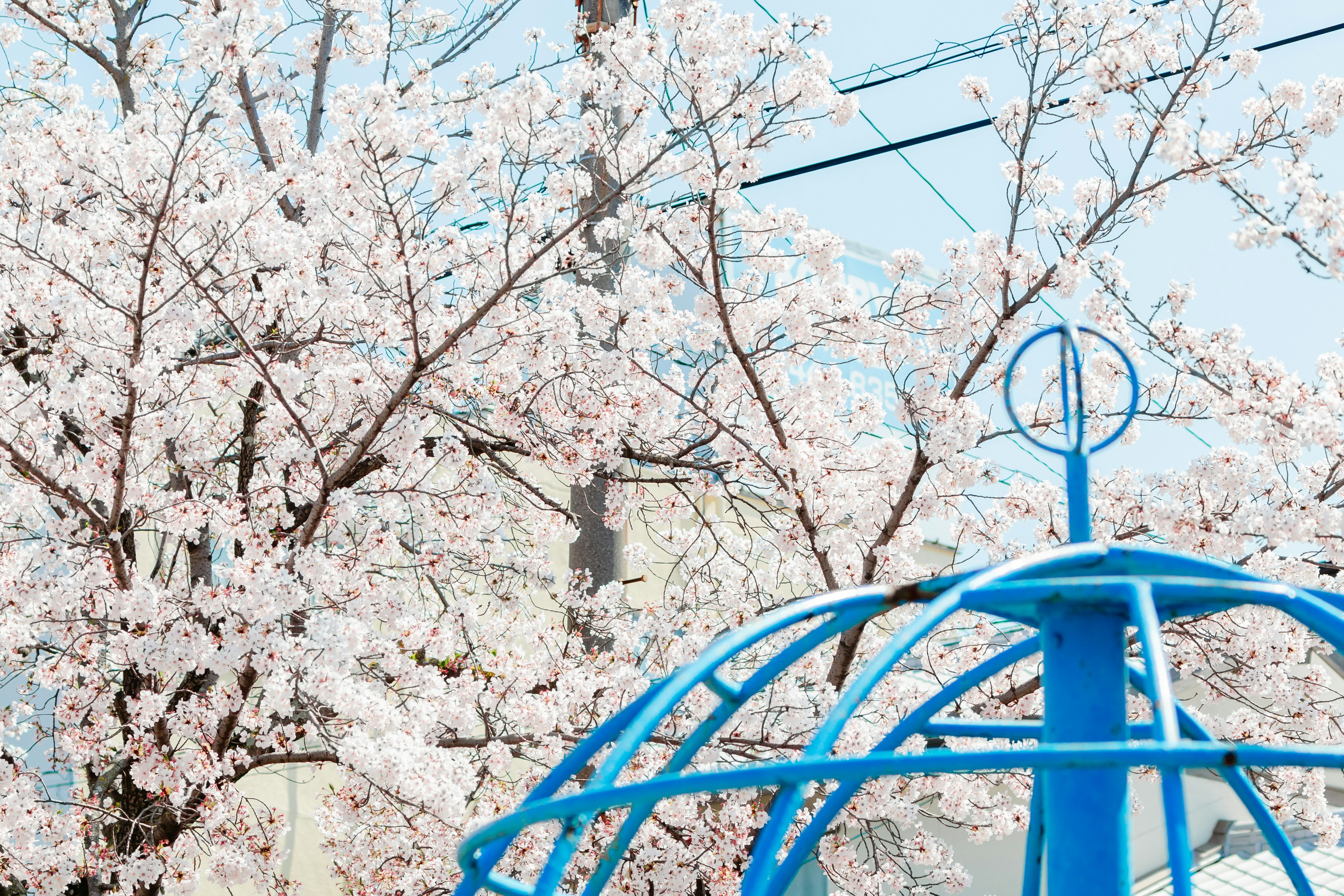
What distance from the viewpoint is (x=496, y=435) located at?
5.60 meters

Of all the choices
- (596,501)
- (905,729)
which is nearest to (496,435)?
(596,501)

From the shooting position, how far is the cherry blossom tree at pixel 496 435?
15.4 feet

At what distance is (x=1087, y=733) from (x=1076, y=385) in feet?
1.65

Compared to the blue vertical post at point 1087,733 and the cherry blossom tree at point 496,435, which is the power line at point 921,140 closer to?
the cherry blossom tree at point 496,435

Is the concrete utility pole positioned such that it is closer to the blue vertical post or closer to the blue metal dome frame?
the blue metal dome frame

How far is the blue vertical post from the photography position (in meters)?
1.55

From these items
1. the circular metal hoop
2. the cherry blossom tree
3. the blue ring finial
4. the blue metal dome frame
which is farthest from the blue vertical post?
the cherry blossom tree

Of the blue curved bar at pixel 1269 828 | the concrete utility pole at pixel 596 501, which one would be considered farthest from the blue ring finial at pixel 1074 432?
the concrete utility pole at pixel 596 501

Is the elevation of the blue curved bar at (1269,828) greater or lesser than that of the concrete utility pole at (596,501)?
lesser

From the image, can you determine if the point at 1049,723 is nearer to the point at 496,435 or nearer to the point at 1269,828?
the point at 1269,828

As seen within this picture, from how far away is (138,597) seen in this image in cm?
450

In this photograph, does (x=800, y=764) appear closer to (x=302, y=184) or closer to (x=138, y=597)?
(x=138, y=597)

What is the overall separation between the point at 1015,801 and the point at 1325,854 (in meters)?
3.08

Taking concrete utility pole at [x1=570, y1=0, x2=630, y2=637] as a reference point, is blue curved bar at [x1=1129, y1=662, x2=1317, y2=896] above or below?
below
